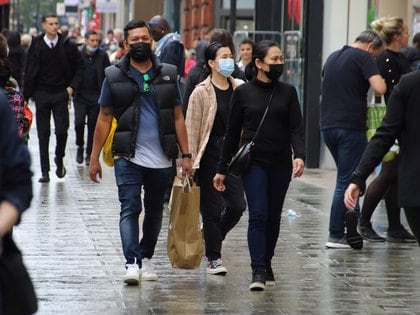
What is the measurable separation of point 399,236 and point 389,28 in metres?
1.84

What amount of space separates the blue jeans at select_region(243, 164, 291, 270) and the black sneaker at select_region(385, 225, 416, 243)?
2.89 m

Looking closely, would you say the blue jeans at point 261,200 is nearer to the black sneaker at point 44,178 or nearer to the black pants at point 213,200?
the black pants at point 213,200

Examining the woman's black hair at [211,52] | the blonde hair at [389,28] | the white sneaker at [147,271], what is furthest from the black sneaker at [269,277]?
the blonde hair at [389,28]

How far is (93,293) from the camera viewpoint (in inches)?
348

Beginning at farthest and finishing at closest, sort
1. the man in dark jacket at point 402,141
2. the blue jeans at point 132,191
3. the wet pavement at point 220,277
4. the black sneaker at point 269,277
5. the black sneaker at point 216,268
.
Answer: the black sneaker at point 216,268 → the black sneaker at point 269,277 → the blue jeans at point 132,191 → the wet pavement at point 220,277 → the man in dark jacket at point 402,141

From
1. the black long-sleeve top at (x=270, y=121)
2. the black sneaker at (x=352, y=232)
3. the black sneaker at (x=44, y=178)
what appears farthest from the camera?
the black sneaker at (x=44, y=178)

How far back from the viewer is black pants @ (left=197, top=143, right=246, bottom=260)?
32.6 feet

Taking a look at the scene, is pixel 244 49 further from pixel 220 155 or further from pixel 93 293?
pixel 93 293

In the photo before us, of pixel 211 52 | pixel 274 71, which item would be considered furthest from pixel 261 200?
pixel 211 52

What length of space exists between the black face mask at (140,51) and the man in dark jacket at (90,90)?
10.0 m

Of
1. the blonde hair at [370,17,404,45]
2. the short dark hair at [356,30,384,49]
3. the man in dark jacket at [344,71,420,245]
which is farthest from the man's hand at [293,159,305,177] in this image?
the blonde hair at [370,17,404,45]

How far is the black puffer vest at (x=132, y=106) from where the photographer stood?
9.23 meters

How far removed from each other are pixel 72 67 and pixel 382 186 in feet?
21.0

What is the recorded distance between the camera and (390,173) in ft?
39.0
